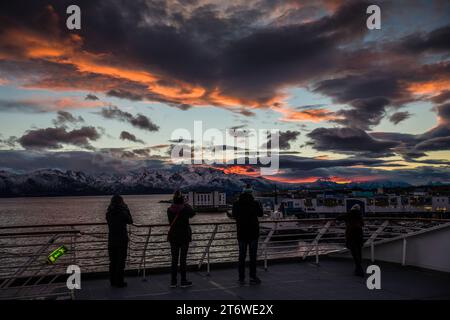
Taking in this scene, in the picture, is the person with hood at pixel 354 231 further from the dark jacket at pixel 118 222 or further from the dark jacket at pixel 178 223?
the dark jacket at pixel 118 222

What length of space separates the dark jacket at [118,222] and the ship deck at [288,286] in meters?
0.88

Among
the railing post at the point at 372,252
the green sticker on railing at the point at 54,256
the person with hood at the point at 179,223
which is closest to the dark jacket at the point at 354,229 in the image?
the railing post at the point at 372,252

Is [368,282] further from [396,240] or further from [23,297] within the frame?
[23,297]

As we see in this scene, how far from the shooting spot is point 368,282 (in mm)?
7281

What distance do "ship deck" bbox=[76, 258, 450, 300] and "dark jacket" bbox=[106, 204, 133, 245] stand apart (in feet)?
2.89

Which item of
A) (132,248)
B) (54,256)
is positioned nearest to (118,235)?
(54,256)

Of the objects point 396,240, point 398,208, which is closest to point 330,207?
point 398,208

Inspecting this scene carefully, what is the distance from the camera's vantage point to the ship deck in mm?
6316

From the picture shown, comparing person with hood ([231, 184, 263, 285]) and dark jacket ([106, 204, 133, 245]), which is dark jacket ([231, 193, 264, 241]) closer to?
person with hood ([231, 184, 263, 285])

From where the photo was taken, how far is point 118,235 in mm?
6887

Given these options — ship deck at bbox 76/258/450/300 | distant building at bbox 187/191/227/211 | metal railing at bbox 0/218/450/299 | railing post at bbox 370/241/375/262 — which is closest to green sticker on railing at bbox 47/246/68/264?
metal railing at bbox 0/218/450/299

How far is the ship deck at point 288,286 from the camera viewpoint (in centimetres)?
632

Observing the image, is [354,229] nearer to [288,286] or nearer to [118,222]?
[288,286]
